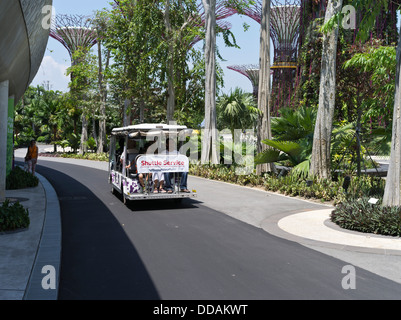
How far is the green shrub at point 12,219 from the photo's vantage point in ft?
28.8

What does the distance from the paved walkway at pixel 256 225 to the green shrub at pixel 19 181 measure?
2.11 metres

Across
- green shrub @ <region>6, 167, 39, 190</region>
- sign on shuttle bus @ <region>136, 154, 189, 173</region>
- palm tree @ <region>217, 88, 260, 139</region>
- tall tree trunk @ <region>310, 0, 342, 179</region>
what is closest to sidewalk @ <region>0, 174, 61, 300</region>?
sign on shuttle bus @ <region>136, 154, 189, 173</region>

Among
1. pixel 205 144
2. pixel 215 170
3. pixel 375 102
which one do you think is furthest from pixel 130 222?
pixel 205 144

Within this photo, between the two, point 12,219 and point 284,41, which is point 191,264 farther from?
point 284,41

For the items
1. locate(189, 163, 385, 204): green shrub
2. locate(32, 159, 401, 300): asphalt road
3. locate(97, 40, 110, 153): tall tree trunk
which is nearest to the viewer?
locate(32, 159, 401, 300): asphalt road

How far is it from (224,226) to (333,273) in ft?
12.7

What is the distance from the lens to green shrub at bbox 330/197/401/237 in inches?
344

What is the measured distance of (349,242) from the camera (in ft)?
27.2

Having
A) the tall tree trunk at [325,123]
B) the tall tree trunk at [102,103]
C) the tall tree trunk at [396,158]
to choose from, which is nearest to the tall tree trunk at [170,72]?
the tall tree trunk at [325,123]

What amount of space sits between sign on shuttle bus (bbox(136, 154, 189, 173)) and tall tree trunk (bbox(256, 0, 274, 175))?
6902mm

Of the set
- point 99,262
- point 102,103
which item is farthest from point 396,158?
point 102,103

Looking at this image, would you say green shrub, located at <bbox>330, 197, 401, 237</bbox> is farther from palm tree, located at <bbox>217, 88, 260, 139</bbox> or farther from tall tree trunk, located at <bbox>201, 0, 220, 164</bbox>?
palm tree, located at <bbox>217, 88, 260, 139</bbox>

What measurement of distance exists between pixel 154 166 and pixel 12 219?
14.7ft

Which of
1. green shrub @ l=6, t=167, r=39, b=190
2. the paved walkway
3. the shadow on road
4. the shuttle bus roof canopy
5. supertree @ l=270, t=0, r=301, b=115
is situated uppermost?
supertree @ l=270, t=0, r=301, b=115
